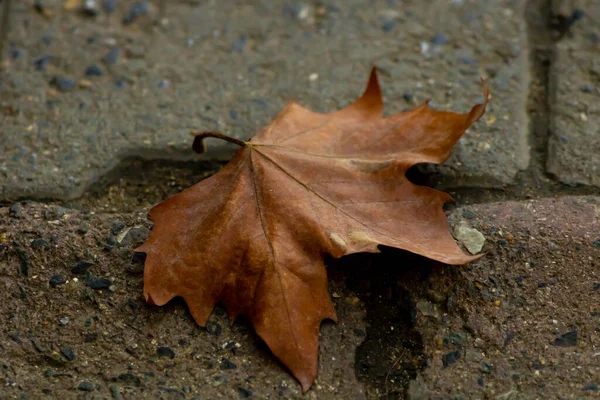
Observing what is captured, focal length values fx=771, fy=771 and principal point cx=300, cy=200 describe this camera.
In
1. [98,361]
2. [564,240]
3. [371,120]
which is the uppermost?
[371,120]

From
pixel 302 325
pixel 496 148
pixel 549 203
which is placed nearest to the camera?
pixel 302 325

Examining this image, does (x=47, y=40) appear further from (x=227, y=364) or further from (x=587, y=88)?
(x=587, y=88)

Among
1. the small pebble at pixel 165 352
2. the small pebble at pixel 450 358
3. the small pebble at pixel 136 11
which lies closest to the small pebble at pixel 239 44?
the small pebble at pixel 136 11

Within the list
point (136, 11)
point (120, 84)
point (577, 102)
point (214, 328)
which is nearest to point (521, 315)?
point (214, 328)

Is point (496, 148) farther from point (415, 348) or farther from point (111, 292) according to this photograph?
point (111, 292)

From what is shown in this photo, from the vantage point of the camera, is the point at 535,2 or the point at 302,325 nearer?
the point at 302,325

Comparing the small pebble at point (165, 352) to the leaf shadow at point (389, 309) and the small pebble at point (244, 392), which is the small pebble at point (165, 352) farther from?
the leaf shadow at point (389, 309)

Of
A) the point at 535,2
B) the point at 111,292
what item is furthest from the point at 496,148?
the point at 111,292
